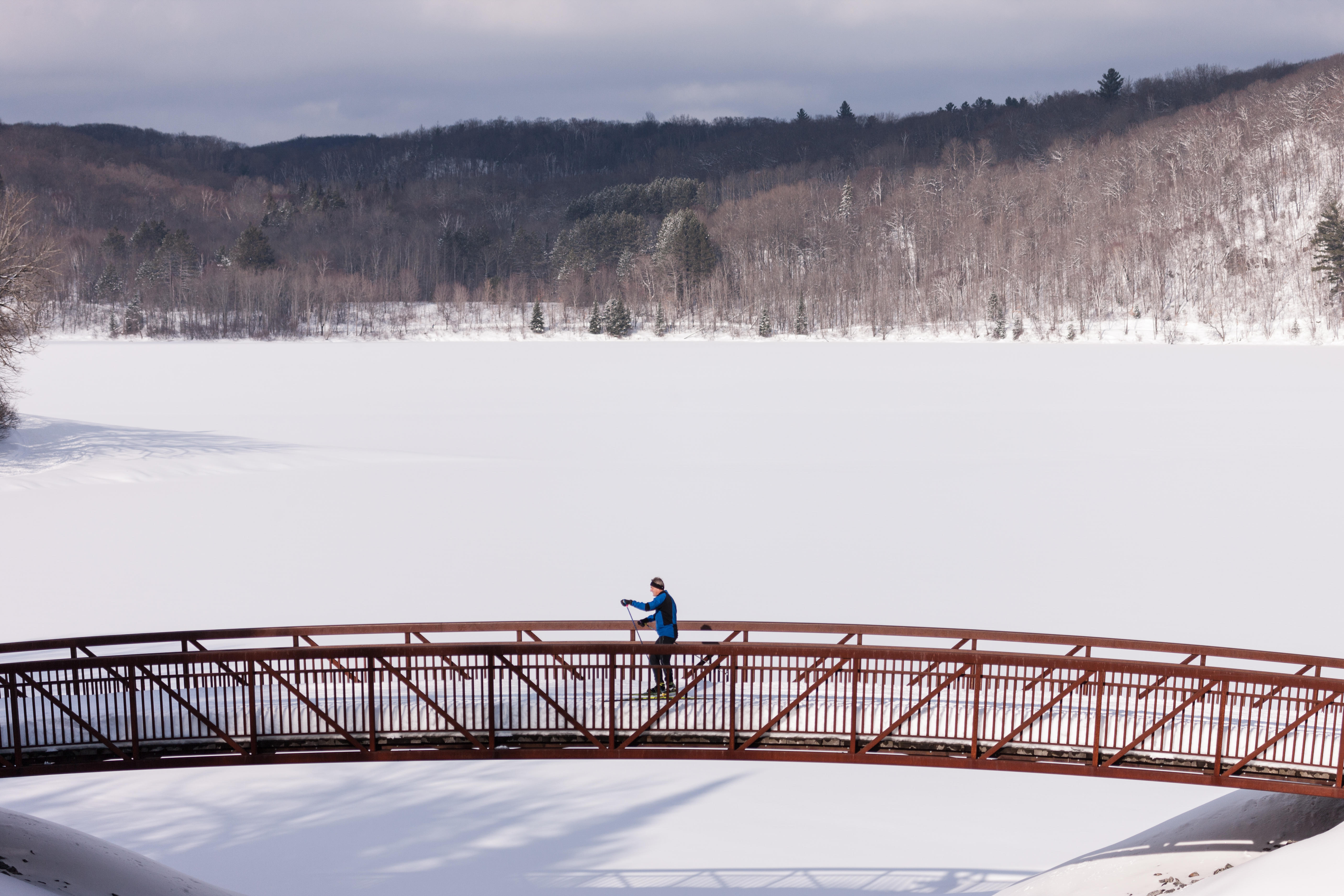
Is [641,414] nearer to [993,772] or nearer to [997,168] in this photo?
[993,772]

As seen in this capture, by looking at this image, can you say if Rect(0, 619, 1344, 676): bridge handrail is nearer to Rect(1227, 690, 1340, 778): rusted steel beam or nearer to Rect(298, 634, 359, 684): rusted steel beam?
Rect(298, 634, 359, 684): rusted steel beam

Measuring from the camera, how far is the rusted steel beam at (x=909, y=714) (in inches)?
363

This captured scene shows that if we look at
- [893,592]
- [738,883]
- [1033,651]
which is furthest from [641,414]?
[738,883]

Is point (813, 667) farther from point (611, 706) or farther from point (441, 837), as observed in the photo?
point (441, 837)

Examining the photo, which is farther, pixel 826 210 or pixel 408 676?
pixel 826 210

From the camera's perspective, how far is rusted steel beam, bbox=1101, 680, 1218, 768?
8914mm

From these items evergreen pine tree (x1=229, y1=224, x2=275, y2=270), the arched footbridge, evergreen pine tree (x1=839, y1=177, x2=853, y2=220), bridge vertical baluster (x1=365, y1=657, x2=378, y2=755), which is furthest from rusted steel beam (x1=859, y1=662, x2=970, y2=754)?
evergreen pine tree (x1=839, y1=177, x2=853, y2=220)

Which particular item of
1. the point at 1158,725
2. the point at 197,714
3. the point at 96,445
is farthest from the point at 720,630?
the point at 96,445

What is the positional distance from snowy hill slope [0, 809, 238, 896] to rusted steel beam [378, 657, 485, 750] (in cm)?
295

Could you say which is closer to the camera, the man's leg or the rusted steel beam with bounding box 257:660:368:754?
the rusted steel beam with bounding box 257:660:368:754

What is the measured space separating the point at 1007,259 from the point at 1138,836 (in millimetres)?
108377

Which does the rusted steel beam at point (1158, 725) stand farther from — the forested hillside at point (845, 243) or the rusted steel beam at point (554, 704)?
the forested hillside at point (845, 243)

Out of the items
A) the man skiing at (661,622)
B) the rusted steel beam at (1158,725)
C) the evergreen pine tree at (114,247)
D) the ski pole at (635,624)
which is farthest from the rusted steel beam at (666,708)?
the evergreen pine tree at (114,247)

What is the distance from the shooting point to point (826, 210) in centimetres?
13400
